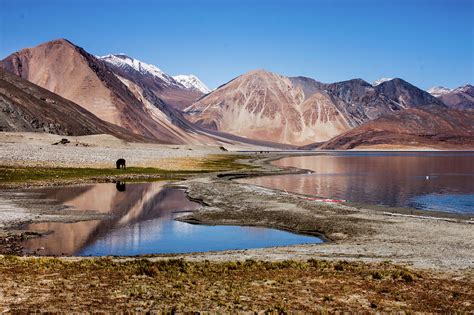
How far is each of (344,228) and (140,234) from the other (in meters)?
12.8

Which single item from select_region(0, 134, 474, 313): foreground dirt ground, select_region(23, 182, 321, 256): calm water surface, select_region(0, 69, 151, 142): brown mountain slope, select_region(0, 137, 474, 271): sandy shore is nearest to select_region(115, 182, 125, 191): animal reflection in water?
select_region(0, 137, 474, 271): sandy shore

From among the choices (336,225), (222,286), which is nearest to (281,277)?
(222,286)

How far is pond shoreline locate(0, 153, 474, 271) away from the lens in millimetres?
22609

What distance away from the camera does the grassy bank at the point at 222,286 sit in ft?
47.2

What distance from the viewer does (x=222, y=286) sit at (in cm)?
1645

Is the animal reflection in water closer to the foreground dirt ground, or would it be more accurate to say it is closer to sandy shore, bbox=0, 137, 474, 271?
sandy shore, bbox=0, 137, 474, 271

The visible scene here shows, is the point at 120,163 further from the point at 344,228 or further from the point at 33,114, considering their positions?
the point at 33,114

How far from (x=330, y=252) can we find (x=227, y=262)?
6197mm

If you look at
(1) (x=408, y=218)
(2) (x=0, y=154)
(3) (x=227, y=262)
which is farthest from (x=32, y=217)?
(2) (x=0, y=154)

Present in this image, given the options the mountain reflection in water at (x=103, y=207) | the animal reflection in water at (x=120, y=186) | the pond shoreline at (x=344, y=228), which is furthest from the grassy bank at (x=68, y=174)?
the pond shoreline at (x=344, y=228)

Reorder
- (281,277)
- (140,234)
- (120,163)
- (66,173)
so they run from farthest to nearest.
→ (120,163), (66,173), (140,234), (281,277)

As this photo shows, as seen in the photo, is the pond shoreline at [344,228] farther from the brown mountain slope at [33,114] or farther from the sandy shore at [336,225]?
the brown mountain slope at [33,114]

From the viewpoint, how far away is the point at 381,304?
14828 mm

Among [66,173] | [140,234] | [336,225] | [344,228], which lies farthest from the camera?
[66,173]
